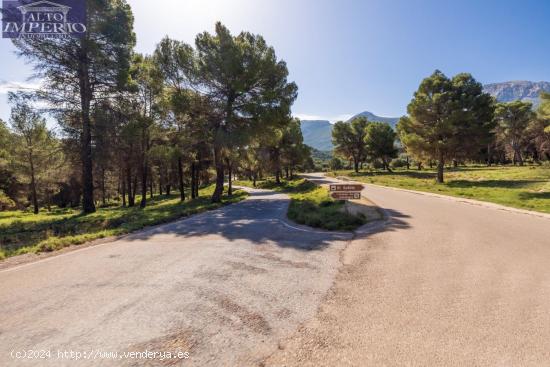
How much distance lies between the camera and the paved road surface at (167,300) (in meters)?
3.55

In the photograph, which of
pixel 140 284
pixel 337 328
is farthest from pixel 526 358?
pixel 140 284

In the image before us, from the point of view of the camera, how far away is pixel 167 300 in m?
4.77

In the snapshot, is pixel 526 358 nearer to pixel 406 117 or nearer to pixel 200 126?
pixel 200 126

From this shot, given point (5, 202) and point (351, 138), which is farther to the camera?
point (351, 138)

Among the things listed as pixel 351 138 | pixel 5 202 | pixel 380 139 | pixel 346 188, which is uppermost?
pixel 351 138

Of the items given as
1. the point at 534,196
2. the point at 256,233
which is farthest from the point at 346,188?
the point at 534,196

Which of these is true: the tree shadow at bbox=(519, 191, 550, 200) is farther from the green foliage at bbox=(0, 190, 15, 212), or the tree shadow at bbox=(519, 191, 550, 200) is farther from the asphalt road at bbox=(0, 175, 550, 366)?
the green foliage at bbox=(0, 190, 15, 212)

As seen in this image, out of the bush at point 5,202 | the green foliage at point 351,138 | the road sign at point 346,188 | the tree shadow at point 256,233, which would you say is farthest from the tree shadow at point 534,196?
the bush at point 5,202

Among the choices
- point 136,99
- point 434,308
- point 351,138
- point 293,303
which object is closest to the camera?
point 434,308

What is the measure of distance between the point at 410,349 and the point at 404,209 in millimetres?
13501

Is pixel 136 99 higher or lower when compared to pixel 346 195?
higher

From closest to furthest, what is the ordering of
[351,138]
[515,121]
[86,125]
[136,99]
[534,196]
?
1. [534,196]
2. [86,125]
3. [136,99]
4. [515,121]
5. [351,138]

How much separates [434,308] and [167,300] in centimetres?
473

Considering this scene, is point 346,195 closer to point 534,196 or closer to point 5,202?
point 534,196
